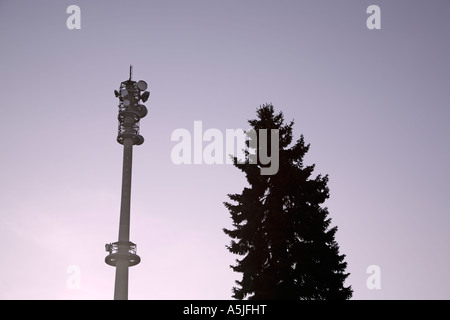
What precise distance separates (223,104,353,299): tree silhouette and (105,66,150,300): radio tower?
1784 centimetres

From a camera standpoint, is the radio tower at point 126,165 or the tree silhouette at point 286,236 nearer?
the tree silhouette at point 286,236

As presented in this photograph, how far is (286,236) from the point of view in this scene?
24.9 metres

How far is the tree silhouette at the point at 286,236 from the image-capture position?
2422 cm

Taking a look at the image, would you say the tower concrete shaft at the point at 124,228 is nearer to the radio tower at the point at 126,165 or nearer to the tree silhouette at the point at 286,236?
the radio tower at the point at 126,165

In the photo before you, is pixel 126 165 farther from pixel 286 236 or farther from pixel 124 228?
pixel 286 236

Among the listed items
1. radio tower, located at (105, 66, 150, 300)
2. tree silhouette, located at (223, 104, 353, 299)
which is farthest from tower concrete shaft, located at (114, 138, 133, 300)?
tree silhouette, located at (223, 104, 353, 299)

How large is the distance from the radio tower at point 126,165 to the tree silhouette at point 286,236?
58.5 feet

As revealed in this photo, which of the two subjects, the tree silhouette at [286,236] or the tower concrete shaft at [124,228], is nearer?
the tree silhouette at [286,236]

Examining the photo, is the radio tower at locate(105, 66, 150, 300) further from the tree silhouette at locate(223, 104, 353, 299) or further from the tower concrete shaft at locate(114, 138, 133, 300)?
the tree silhouette at locate(223, 104, 353, 299)

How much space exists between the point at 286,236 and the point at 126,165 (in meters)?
24.1

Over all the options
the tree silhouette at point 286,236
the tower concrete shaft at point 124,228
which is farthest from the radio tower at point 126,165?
the tree silhouette at point 286,236
